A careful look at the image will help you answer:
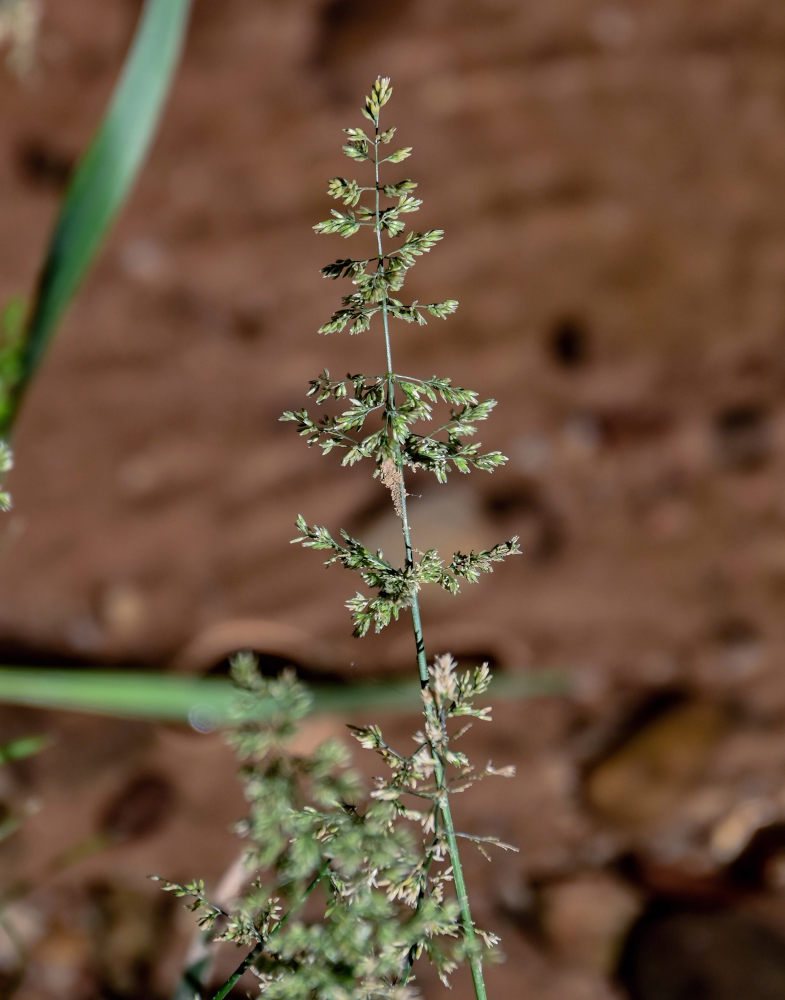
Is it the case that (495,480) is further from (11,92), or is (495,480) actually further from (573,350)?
(11,92)

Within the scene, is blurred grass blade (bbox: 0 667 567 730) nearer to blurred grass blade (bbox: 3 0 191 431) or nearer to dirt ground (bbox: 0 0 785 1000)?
blurred grass blade (bbox: 3 0 191 431)

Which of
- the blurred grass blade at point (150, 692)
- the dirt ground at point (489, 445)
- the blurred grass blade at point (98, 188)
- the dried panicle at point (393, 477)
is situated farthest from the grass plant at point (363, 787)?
the dirt ground at point (489, 445)

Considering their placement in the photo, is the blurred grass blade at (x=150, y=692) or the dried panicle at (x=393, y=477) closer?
the dried panicle at (x=393, y=477)

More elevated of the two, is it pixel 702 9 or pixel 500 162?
pixel 702 9

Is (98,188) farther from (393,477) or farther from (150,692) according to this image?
(393,477)

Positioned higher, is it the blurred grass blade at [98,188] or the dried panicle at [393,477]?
the blurred grass blade at [98,188]

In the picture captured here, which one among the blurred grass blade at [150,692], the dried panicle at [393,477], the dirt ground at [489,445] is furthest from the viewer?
the dirt ground at [489,445]

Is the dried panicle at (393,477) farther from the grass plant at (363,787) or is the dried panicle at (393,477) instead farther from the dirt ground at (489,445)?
the dirt ground at (489,445)

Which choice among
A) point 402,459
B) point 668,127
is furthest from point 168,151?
point 402,459
